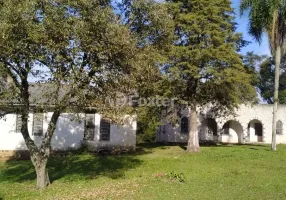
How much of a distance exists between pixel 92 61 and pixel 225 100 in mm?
15747

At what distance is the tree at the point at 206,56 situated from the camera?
22.2 metres

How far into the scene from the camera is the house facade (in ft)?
116

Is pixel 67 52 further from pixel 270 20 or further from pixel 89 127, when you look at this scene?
pixel 270 20

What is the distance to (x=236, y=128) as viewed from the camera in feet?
124

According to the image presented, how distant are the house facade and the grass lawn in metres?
12.4

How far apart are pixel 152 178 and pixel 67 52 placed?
615cm

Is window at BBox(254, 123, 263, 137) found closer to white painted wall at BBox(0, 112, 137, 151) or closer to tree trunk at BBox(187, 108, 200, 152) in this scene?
tree trunk at BBox(187, 108, 200, 152)

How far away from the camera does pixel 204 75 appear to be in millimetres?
22812

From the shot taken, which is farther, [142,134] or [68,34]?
[142,134]

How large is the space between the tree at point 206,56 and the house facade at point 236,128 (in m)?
10.8

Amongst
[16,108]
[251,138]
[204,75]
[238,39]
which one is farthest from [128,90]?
[251,138]

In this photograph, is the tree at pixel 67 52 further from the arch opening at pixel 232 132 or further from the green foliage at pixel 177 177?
the arch opening at pixel 232 132

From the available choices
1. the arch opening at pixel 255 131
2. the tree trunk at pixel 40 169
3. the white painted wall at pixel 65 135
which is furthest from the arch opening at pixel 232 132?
the tree trunk at pixel 40 169

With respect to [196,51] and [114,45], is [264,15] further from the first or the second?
[114,45]
